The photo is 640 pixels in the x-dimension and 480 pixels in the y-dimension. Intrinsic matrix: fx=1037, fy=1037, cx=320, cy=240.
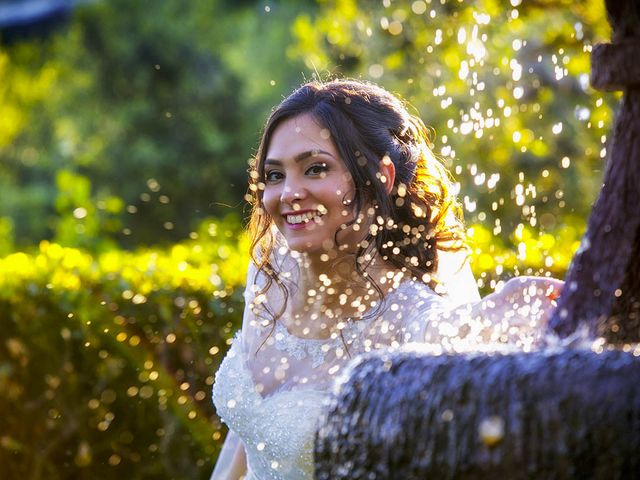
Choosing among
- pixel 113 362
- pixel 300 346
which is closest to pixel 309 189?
pixel 300 346

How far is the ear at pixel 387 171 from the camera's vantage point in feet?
12.6

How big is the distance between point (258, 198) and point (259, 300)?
435 mm

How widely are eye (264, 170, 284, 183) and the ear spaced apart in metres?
0.37

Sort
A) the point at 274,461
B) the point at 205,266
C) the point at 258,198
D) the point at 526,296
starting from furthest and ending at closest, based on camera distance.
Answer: the point at 205,266 → the point at 258,198 → the point at 274,461 → the point at 526,296

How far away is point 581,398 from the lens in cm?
141

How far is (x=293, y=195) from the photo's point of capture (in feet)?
12.0

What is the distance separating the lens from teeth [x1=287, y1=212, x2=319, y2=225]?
3.65 meters

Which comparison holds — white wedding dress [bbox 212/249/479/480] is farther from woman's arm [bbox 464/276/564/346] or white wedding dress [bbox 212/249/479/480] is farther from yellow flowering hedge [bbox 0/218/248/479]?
yellow flowering hedge [bbox 0/218/248/479]

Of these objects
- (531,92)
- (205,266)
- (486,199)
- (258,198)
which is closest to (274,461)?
(258,198)

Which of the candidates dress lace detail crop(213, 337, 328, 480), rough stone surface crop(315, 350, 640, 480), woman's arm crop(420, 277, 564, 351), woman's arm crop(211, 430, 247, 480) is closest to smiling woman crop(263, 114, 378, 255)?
dress lace detail crop(213, 337, 328, 480)

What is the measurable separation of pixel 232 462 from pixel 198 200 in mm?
19457

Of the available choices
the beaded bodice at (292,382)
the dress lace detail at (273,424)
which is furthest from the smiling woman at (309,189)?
the dress lace detail at (273,424)

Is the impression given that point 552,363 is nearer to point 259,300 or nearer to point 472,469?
point 472,469

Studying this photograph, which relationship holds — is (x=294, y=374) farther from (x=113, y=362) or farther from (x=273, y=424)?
(x=113, y=362)
